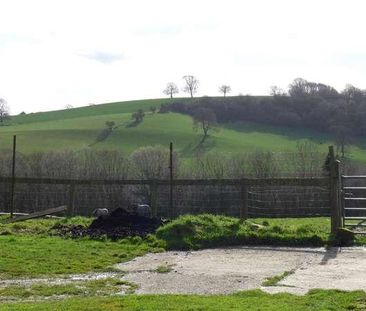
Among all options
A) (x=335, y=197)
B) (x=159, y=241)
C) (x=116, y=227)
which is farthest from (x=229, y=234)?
(x=116, y=227)

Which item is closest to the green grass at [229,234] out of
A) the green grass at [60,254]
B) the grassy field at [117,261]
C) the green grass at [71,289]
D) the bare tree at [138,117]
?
the grassy field at [117,261]

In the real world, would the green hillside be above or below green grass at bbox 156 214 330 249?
above

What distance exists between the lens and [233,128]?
77375mm

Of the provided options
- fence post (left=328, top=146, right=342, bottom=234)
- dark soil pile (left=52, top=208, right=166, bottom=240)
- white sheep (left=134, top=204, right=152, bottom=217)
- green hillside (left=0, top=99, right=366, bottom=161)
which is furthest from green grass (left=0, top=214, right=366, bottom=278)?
green hillside (left=0, top=99, right=366, bottom=161)

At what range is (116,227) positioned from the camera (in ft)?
51.9

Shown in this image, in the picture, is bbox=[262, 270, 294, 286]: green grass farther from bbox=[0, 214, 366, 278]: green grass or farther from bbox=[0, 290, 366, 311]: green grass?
bbox=[0, 214, 366, 278]: green grass

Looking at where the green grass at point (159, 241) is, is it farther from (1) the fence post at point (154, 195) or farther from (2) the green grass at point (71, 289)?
(1) the fence post at point (154, 195)

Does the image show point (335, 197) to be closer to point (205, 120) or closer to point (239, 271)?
point (239, 271)

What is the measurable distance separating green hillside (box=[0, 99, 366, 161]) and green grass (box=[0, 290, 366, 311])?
170ft

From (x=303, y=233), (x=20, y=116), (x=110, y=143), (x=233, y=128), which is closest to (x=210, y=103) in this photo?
(x=233, y=128)

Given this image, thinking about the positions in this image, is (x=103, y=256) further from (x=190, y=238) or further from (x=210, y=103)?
(x=210, y=103)

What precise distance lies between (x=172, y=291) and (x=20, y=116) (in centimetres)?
9029

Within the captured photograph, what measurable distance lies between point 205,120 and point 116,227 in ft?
203

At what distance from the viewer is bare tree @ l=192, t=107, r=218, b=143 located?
7531 centimetres
